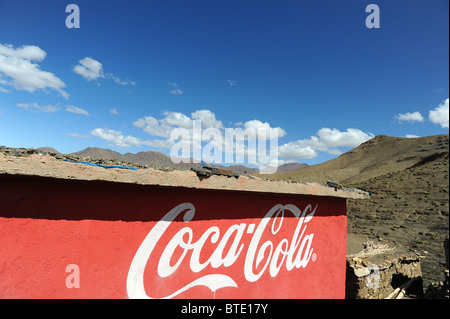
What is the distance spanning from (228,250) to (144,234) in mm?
1600

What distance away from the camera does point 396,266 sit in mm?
14445

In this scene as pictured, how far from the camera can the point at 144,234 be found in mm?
3936

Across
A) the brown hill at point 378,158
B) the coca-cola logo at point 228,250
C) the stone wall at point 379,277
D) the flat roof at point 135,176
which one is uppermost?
the brown hill at point 378,158

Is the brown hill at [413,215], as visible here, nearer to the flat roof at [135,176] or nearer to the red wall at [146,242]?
the red wall at [146,242]

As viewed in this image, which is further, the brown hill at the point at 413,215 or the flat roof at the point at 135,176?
the brown hill at the point at 413,215

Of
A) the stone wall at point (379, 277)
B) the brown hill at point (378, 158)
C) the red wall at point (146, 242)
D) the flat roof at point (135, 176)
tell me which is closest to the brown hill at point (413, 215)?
the stone wall at point (379, 277)

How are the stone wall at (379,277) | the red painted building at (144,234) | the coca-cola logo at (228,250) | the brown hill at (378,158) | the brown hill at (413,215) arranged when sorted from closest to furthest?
the red painted building at (144,234) < the coca-cola logo at (228,250) < the stone wall at (379,277) < the brown hill at (413,215) < the brown hill at (378,158)

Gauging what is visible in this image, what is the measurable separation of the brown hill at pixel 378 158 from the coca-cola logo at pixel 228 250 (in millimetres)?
51665

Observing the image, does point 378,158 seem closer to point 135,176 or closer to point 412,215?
point 412,215

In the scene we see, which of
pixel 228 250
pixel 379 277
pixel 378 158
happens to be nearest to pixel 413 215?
pixel 379 277

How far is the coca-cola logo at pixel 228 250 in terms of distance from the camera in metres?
3.98

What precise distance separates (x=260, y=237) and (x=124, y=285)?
258 centimetres
